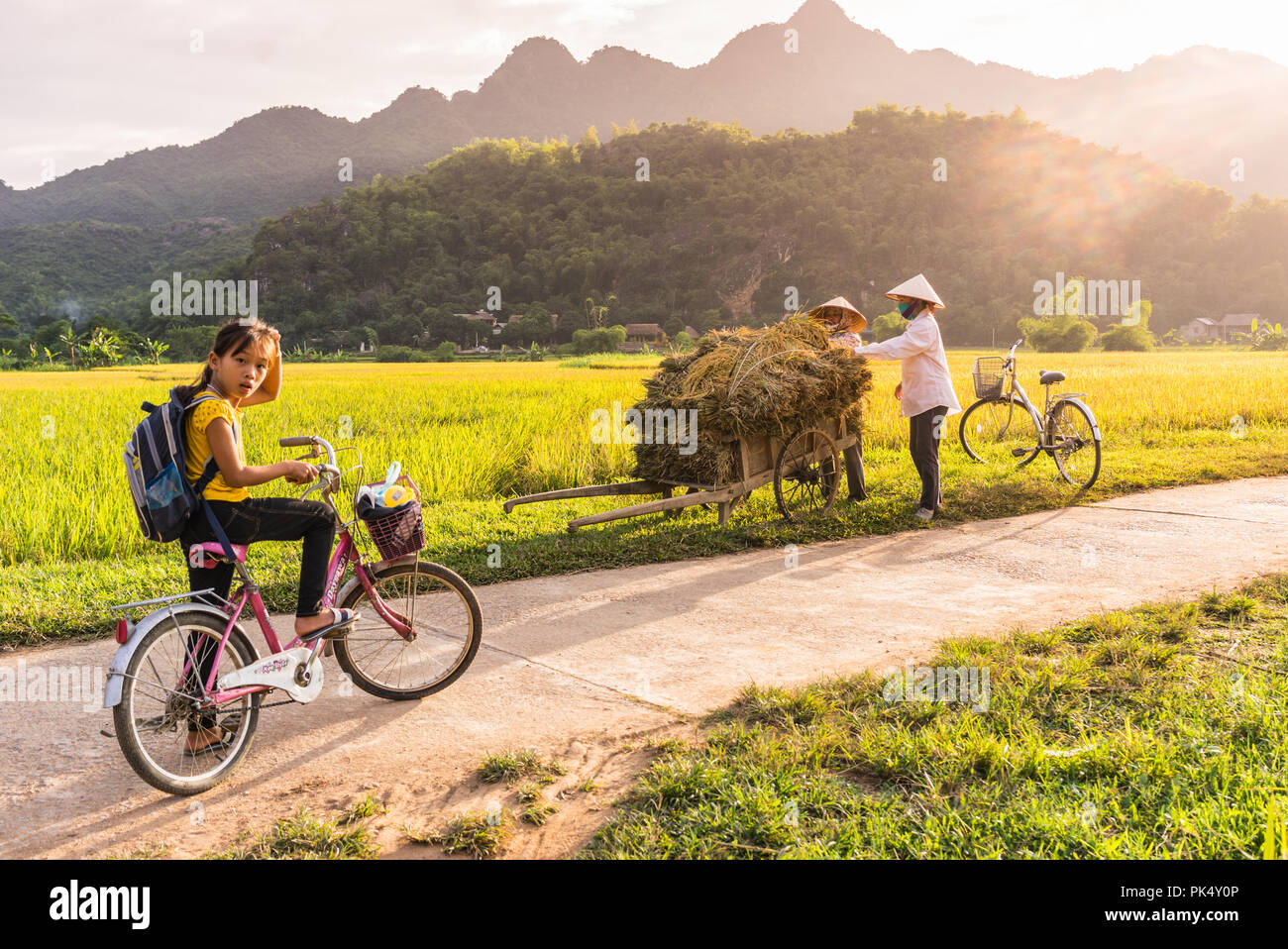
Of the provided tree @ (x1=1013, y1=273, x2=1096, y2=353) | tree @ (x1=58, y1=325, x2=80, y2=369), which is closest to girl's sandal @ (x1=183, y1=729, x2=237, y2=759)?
tree @ (x1=58, y1=325, x2=80, y2=369)

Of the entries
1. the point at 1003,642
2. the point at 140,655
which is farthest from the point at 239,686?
the point at 1003,642

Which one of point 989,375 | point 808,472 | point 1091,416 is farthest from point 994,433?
point 808,472

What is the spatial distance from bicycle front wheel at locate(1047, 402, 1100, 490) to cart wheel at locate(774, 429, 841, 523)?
2939mm

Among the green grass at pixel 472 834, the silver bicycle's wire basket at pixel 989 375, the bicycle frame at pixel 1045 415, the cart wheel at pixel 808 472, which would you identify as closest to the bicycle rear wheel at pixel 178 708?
the green grass at pixel 472 834

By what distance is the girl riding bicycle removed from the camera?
3.29 m

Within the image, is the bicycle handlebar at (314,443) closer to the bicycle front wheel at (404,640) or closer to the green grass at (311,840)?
the bicycle front wheel at (404,640)

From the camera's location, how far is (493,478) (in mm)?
9500

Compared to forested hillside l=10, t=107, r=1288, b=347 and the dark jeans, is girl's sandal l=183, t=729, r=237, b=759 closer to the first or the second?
the dark jeans

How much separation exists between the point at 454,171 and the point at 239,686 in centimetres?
10609

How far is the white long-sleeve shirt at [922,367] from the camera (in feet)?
25.3

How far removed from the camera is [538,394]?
58.0ft

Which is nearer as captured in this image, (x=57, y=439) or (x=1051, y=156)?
(x=57, y=439)

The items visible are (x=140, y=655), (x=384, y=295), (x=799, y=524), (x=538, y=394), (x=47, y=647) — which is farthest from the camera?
(x=384, y=295)
